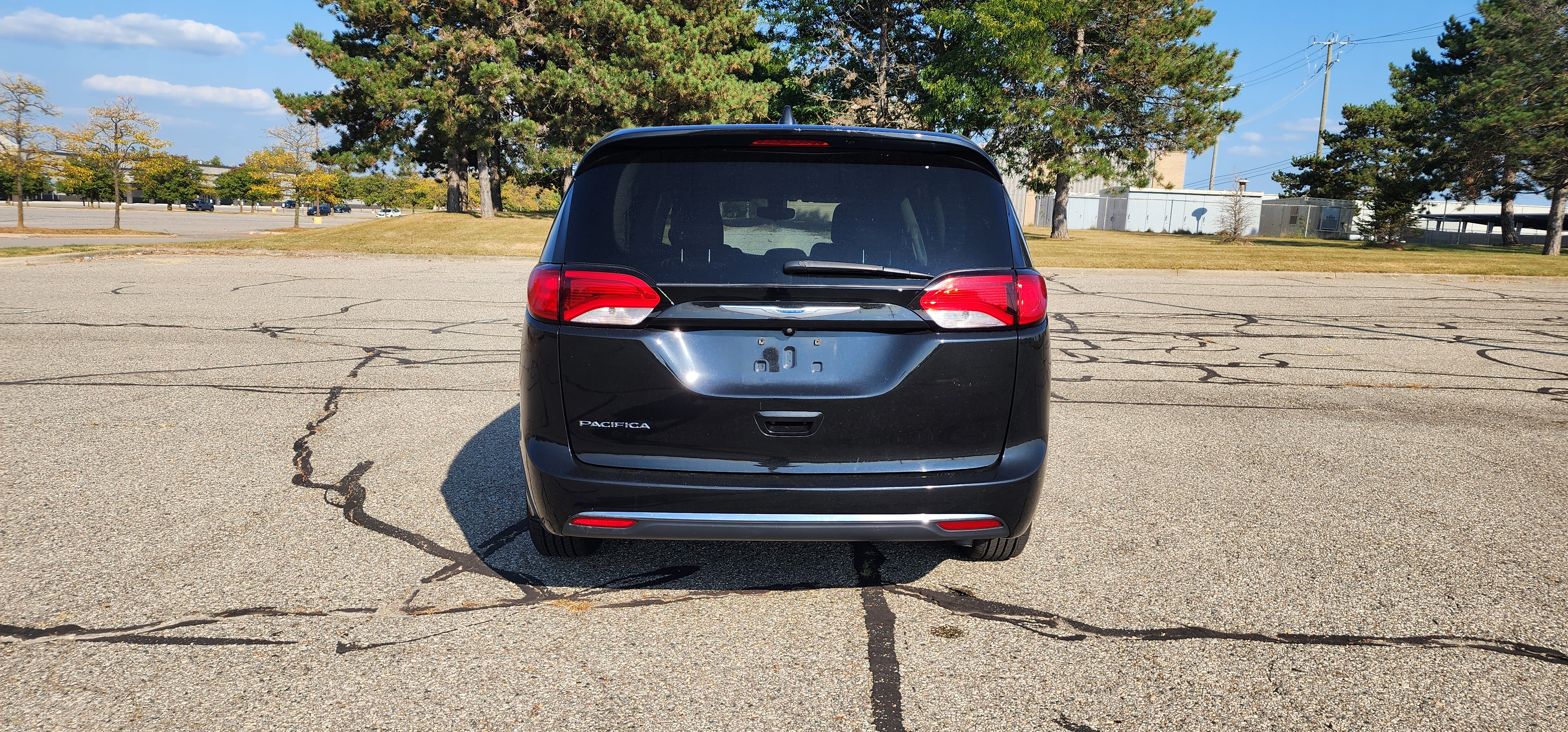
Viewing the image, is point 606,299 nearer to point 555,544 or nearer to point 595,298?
point 595,298

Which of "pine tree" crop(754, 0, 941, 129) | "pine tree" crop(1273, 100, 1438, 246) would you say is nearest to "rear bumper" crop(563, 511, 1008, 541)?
"pine tree" crop(754, 0, 941, 129)

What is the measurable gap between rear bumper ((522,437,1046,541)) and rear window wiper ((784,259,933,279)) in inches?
24.6

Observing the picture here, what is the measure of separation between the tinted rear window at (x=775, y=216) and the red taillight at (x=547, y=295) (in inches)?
2.7

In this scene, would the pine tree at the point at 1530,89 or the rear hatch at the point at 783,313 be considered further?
the pine tree at the point at 1530,89

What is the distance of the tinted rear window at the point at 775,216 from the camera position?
290cm

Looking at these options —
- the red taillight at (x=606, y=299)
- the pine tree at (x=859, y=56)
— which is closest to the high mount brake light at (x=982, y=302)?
the red taillight at (x=606, y=299)

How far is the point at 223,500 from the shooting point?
4309 mm

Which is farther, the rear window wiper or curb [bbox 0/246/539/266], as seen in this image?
curb [bbox 0/246/539/266]

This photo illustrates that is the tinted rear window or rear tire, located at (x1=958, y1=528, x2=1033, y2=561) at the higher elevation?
the tinted rear window

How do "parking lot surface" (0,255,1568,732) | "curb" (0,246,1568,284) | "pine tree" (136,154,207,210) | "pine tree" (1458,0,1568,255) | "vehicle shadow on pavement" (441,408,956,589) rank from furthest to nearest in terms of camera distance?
"pine tree" (136,154,207,210) < "pine tree" (1458,0,1568,255) < "curb" (0,246,1568,284) < "vehicle shadow on pavement" (441,408,956,589) < "parking lot surface" (0,255,1568,732)

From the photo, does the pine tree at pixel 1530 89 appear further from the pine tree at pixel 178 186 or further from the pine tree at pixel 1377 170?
the pine tree at pixel 178 186

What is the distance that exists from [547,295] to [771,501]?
99cm

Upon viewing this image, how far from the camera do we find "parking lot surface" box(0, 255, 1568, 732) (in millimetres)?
2615

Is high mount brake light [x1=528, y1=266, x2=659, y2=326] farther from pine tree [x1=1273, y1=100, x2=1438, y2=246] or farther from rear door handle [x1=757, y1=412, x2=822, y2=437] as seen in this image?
pine tree [x1=1273, y1=100, x2=1438, y2=246]
